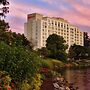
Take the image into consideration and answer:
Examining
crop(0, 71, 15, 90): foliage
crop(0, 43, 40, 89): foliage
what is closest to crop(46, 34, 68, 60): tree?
crop(0, 43, 40, 89): foliage

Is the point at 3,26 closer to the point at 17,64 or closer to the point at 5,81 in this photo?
the point at 17,64

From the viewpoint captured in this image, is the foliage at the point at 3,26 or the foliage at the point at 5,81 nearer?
the foliage at the point at 5,81

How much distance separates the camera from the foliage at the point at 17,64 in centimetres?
1978

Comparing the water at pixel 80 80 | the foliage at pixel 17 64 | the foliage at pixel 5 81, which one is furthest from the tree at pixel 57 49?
the foliage at pixel 5 81

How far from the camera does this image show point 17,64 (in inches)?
787

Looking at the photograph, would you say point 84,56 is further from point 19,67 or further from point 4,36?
point 19,67

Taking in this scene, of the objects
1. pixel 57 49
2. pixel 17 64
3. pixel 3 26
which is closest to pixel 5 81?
pixel 17 64

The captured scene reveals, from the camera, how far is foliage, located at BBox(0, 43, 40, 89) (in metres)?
19.8

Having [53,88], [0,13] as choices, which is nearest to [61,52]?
[0,13]

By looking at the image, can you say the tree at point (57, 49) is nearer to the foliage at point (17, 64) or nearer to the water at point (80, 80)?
the water at point (80, 80)

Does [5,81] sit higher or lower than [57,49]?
lower

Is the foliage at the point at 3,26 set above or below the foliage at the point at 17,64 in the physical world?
above

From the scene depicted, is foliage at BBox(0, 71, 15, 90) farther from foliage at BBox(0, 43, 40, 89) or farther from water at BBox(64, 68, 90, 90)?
water at BBox(64, 68, 90, 90)

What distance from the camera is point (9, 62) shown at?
19.8 meters
